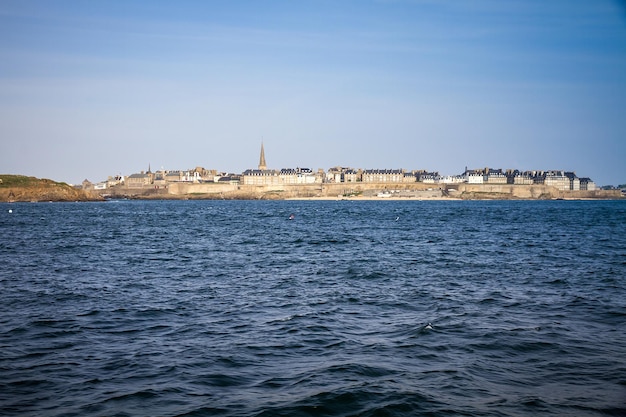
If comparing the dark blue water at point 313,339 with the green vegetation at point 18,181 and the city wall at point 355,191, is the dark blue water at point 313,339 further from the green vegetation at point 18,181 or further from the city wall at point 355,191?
the city wall at point 355,191

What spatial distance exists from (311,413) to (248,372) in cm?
195

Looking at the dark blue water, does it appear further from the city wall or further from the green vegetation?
the city wall

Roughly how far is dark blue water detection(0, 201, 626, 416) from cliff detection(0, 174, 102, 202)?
123 meters

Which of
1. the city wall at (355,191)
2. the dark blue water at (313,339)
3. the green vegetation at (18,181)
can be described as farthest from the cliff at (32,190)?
the dark blue water at (313,339)

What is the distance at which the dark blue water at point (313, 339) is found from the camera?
27.2ft

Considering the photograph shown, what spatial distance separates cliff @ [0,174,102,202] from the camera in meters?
132

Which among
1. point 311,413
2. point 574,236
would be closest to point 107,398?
point 311,413

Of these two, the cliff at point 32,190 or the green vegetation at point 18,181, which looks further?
the green vegetation at point 18,181

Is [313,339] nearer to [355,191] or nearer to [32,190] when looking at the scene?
[32,190]

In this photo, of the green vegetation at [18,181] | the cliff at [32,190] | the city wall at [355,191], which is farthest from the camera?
the city wall at [355,191]

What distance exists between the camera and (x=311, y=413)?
25.8ft

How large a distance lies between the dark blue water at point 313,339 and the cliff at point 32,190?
123m

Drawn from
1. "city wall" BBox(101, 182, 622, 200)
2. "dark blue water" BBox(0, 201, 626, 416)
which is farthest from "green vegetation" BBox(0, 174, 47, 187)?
"dark blue water" BBox(0, 201, 626, 416)

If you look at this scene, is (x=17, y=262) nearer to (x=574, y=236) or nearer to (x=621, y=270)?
(x=621, y=270)
